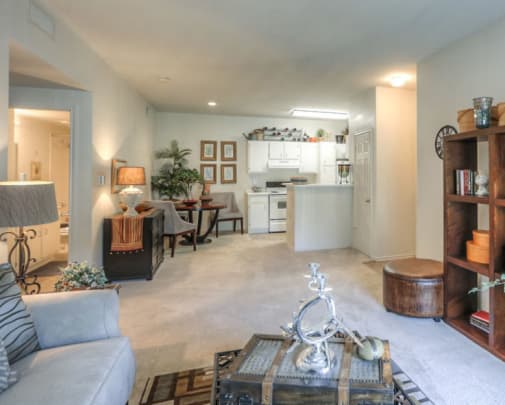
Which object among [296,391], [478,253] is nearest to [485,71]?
[478,253]

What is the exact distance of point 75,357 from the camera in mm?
1239

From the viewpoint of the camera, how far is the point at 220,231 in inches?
254

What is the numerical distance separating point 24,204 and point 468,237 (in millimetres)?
3199

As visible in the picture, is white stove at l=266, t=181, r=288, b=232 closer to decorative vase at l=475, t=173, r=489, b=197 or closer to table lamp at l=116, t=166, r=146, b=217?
table lamp at l=116, t=166, r=146, b=217

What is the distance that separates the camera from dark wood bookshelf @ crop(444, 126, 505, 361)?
77.7 inches

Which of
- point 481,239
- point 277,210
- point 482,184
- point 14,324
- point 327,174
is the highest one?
point 327,174

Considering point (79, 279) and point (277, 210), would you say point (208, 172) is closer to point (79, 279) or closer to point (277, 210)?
point (277, 210)

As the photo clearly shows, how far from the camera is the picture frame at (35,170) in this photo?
4.06 meters

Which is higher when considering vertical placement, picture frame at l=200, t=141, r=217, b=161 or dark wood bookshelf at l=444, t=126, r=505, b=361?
picture frame at l=200, t=141, r=217, b=161

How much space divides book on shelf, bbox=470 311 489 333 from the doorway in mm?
4120

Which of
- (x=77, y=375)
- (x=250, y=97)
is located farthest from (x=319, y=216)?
(x=77, y=375)

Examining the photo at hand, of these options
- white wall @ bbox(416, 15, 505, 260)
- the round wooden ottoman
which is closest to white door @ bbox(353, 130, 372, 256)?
white wall @ bbox(416, 15, 505, 260)

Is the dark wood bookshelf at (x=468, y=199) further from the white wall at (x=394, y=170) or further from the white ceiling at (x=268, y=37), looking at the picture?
the white wall at (x=394, y=170)

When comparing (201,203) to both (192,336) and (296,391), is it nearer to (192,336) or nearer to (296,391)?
(192,336)
